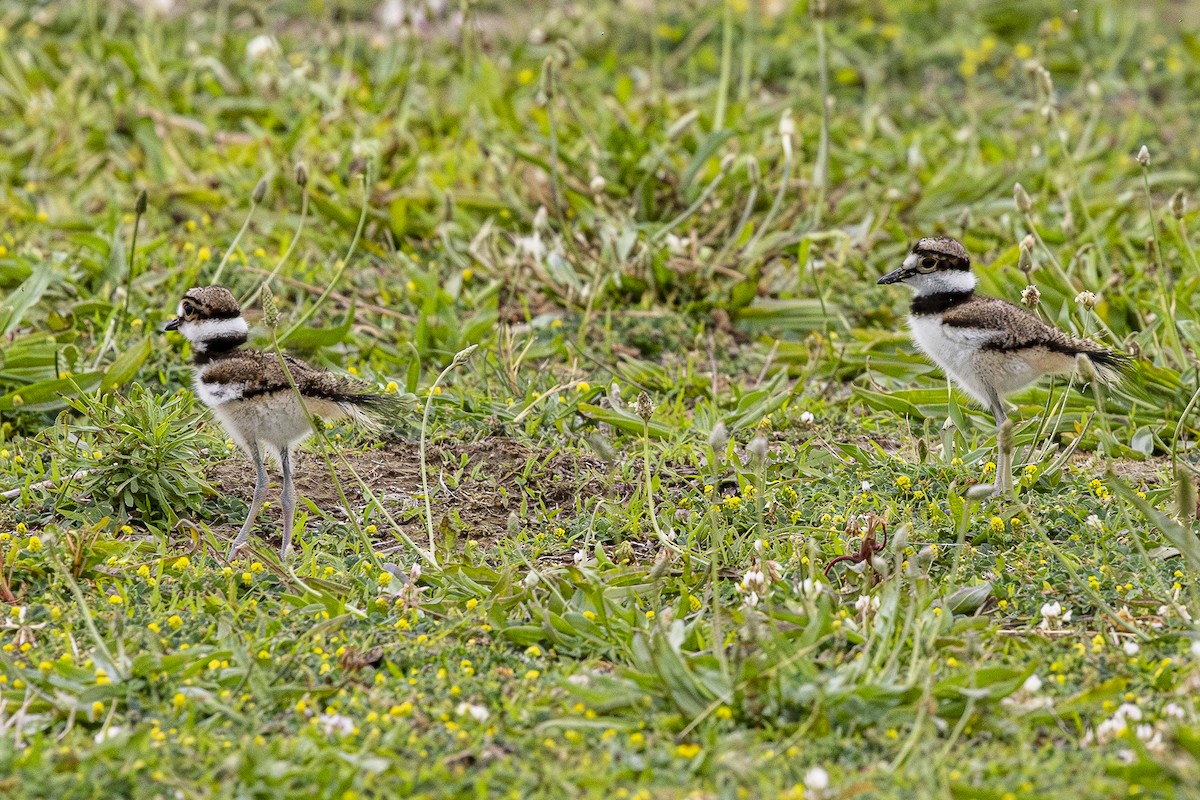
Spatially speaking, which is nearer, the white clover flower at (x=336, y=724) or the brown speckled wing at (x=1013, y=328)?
the white clover flower at (x=336, y=724)

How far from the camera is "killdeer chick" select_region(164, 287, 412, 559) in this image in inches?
212

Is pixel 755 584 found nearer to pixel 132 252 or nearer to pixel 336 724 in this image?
pixel 336 724

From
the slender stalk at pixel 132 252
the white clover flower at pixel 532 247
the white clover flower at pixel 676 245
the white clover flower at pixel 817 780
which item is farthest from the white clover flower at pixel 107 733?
the white clover flower at pixel 676 245

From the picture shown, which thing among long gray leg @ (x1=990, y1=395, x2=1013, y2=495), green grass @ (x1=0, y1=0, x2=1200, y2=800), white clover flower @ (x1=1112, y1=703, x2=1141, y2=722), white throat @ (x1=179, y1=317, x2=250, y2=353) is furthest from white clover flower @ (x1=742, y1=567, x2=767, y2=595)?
white throat @ (x1=179, y1=317, x2=250, y2=353)

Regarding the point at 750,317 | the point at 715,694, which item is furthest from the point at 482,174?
the point at 715,694

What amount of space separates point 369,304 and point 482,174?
5.06 feet

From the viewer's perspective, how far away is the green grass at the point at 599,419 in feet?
14.1

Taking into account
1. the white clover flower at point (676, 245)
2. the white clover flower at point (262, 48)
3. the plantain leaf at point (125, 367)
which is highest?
the white clover flower at point (262, 48)

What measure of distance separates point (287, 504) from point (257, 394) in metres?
0.44

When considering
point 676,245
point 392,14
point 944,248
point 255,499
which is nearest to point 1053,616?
point 944,248

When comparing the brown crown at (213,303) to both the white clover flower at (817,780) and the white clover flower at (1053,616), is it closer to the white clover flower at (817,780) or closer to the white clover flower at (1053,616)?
the white clover flower at (817,780)

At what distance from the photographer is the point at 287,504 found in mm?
5453

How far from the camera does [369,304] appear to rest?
7.70m

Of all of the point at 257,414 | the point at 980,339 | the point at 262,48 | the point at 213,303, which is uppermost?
the point at 262,48
